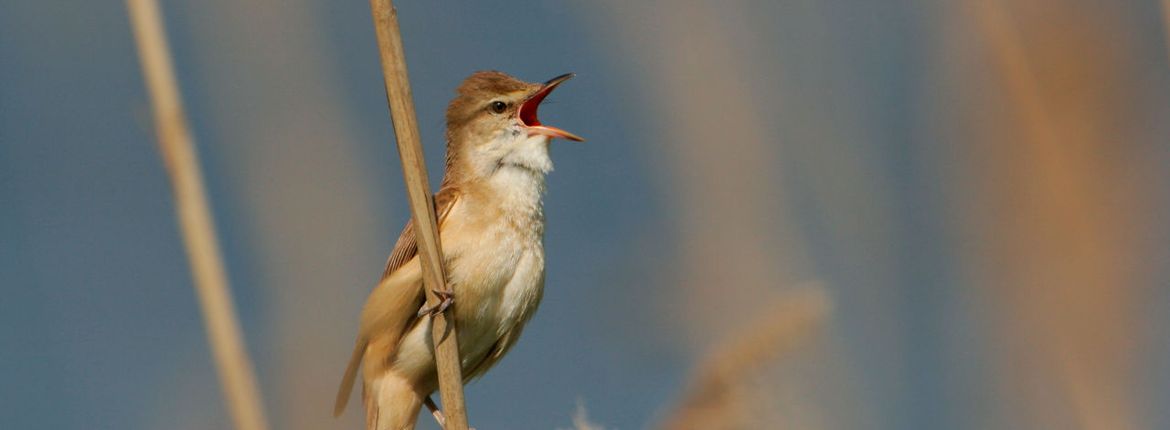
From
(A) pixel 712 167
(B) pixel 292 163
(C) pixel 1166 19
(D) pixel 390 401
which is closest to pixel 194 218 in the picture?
(B) pixel 292 163

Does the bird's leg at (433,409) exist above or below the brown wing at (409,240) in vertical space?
below

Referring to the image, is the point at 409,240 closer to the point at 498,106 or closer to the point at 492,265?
the point at 492,265

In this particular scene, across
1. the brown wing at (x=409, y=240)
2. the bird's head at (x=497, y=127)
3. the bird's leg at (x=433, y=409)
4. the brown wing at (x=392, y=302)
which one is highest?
the bird's head at (x=497, y=127)

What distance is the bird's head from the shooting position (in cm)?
338

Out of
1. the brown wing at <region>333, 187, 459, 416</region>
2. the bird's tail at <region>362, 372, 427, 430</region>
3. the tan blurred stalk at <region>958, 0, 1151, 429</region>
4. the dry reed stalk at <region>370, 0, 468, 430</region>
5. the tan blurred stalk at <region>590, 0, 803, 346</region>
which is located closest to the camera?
the dry reed stalk at <region>370, 0, 468, 430</region>

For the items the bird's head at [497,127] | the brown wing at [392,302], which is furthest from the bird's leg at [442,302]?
the bird's head at [497,127]

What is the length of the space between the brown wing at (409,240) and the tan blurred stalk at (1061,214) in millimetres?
1377

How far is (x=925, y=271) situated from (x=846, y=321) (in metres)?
0.28

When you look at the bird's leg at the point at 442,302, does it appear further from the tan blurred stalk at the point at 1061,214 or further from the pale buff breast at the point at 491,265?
the tan blurred stalk at the point at 1061,214

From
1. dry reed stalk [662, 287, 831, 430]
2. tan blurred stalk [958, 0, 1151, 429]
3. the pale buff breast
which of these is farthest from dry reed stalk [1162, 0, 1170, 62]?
the pale buff breast

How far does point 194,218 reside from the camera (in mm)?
2252

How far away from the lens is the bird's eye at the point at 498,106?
3516 millimetres

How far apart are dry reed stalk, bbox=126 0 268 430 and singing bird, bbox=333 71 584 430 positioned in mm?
658

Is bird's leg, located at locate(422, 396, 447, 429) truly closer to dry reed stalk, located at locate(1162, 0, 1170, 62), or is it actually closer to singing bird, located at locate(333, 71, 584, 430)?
singing bird, located at locate(333, 71, 584, 430)
